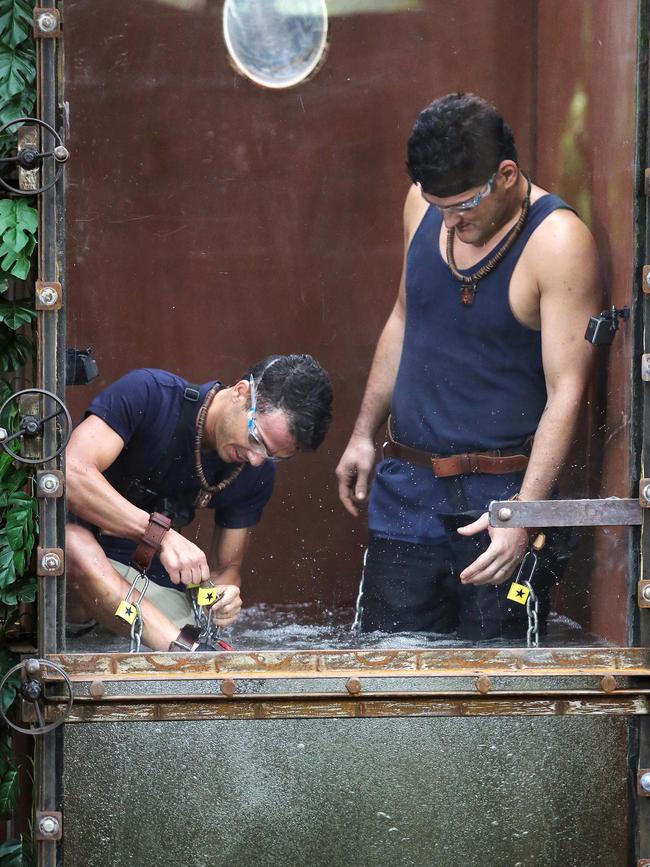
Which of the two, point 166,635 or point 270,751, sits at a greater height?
point 166,635

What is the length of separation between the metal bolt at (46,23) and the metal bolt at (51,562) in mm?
1299

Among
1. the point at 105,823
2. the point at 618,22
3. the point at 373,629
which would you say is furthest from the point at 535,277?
the point at 105,823

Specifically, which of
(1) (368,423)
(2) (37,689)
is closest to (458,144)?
(1) (368,423)

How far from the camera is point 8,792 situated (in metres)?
3.29

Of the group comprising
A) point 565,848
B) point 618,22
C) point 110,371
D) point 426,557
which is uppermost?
point 618,22

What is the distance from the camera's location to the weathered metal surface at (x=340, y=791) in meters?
3.23

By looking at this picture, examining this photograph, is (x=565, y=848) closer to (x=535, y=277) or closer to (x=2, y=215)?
(x=535, y=277)

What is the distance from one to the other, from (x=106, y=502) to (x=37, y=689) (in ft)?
1.62

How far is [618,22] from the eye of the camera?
3.32 m

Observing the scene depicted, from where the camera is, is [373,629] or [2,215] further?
[373,629]

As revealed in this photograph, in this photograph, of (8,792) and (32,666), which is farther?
(8,792)

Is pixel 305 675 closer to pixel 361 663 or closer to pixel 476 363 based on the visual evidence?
pixel 361 663

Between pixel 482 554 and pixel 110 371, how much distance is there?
3.56 ft

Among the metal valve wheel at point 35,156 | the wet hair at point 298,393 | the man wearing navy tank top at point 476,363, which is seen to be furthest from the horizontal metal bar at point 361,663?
the metal valve wheel at point 35,156
